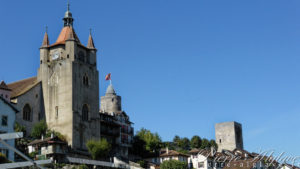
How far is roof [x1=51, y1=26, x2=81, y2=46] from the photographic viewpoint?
280 ft

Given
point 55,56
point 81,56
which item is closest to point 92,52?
point 81,56

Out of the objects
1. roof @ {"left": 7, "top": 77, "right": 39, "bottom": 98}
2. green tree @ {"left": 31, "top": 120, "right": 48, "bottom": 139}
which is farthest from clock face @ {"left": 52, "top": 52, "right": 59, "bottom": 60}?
green tree @ {"left": 31, "top": 120, "right": 48, "bottom": 139}

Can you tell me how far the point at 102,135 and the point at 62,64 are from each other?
48.5 ft

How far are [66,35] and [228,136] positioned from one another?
63935 millimetres

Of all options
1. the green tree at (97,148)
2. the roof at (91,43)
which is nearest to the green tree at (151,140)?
the green tree at (97,148)

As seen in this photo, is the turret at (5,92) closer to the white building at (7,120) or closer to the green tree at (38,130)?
the green tree at (38,130)

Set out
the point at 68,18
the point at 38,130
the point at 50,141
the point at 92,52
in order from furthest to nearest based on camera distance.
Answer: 1. the point at 68,18
2. the point at 92,52
3. the point at 38,130
4. the point at 50,141

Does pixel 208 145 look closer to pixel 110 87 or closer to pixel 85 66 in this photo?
pixel 110 87

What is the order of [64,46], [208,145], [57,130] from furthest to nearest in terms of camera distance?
[208,145] < [64,46] < [57,130]

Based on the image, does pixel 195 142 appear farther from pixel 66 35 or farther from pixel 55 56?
pixel 55 56

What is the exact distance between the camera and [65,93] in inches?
3206

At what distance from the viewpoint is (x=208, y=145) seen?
125 m

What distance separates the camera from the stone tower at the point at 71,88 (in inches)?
3155

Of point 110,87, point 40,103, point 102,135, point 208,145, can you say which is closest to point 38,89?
point 40,103
